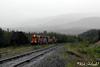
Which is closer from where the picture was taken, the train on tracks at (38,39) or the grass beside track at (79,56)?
the grass beside track at (79,56)

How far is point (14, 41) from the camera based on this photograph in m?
66.8

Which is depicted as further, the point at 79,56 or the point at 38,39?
the point at 38,39

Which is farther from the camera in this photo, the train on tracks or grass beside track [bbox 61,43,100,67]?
the train on tracks

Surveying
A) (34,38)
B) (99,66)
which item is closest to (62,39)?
(34,38)

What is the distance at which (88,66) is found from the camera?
1641 centimetres

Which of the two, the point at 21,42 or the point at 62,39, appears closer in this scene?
the point at 21,42

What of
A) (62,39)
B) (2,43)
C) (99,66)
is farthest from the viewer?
(62,39)

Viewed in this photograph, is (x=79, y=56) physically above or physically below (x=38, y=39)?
below

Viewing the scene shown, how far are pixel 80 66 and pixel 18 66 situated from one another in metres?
4.45

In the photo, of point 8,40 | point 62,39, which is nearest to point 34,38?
point 8,40

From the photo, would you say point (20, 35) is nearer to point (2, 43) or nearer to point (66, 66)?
point (2, 43)

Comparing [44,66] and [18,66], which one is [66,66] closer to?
[44,66]

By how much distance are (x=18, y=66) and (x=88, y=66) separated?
5.13m

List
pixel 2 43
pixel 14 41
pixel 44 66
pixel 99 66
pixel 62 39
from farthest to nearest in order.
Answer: pixel 62 39
pixel 14 41
pixel 2 43
pixel 99 66
pixel 44 66
